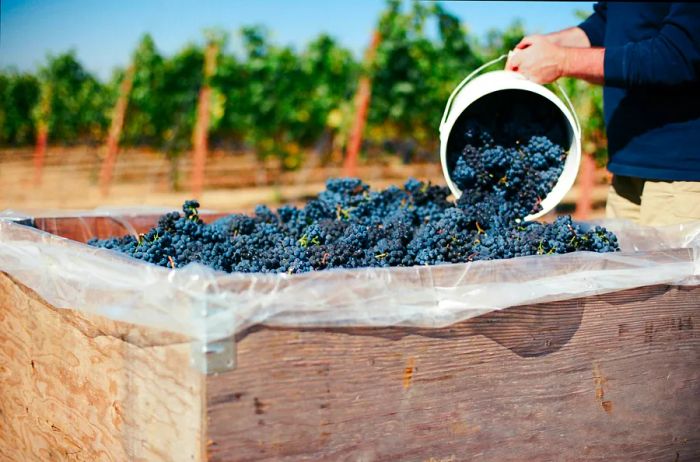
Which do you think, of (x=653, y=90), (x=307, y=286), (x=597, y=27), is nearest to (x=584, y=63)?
(x=653, y=90)

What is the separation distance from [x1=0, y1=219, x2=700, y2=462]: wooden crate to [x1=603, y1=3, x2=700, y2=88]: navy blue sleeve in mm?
718

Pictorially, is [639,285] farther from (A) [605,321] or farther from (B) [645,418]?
(B) [645,418]

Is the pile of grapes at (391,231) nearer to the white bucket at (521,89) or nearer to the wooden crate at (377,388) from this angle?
the white bucket at (521,89)

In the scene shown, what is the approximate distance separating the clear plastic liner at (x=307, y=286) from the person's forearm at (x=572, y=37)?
3.89 ft

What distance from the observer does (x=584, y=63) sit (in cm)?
221

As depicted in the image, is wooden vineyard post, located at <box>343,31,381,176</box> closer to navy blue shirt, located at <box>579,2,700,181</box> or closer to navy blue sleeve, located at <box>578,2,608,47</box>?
navy blue sleeve, located at <box>578,2,608,47</box>

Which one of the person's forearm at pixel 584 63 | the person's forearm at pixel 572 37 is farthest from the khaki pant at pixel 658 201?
the person's forearm at pixel 572 37

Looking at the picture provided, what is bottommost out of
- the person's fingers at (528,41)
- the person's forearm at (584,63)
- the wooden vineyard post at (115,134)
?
the person's forearm at (584,63)

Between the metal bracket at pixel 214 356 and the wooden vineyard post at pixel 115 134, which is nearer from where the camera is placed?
the metal bracket at pixel 214 356

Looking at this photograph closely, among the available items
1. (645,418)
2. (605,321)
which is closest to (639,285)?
(605,321)

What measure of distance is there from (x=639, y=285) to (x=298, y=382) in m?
0.98

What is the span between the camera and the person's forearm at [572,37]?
2.79m

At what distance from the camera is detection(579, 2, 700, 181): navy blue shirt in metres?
2.13

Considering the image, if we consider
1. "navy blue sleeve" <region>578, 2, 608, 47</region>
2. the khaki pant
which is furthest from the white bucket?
"navy blue sleeve" <region>578, 2, 608, 47</region>
